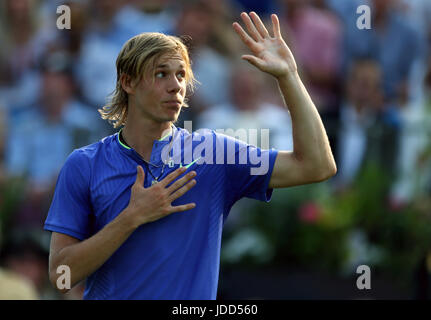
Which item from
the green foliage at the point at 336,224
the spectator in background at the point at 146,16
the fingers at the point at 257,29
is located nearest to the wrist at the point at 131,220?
the fingers at the point at 257,29

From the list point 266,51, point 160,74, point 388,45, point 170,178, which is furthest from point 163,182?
point 388,45

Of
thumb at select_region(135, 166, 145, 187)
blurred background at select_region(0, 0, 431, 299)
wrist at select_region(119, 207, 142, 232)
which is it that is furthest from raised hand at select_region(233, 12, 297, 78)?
blurred background at select_region(0, 0, 431, 299)

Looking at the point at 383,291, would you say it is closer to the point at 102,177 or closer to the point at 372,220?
the point at 372,220

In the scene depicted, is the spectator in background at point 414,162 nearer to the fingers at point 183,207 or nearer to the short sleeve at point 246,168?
the short sleeve at point 246,168

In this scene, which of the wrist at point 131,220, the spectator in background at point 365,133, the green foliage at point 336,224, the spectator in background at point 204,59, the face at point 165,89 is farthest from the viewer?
the spectator in background at point 204,59

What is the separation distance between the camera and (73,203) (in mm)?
3426

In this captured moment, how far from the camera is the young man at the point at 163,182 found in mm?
3277

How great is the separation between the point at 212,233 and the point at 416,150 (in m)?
5.14

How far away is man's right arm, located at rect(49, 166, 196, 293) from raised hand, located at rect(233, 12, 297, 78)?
1.87ft

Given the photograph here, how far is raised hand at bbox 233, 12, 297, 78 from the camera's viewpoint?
3.31 m

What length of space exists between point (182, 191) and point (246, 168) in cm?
36

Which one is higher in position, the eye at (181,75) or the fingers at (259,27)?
the fingers at (259,27)

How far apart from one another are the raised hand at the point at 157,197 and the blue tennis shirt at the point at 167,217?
14 centimetres
